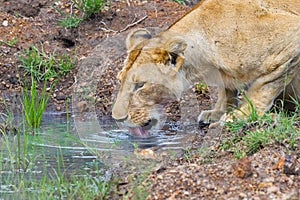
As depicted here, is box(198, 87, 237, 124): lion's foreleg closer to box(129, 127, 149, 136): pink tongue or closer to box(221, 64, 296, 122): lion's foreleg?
box(221, 64, 296, 122): lion's foreleg

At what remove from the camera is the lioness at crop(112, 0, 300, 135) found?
6.38 metres

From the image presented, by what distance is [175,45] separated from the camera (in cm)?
629

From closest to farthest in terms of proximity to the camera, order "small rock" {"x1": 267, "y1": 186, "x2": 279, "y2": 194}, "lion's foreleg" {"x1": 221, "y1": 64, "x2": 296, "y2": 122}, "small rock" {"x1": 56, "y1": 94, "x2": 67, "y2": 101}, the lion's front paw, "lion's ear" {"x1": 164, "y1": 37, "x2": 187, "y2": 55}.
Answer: "small rock" {"x1": 267, "y1": 186, "x2": 279, "y2": 194}
"lion's ear" {"x1": 164, "y1": 37, "x2": 187, "y2": 55}
"lion's foreleg" {"x1": 221, "y1": 64, "x2": 296, "y2": 122}
the lion's front paw
"small rock" {"x1": 56, "y1": 94, "x2": 67, "y2": 101}

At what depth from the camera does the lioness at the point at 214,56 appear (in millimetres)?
6379

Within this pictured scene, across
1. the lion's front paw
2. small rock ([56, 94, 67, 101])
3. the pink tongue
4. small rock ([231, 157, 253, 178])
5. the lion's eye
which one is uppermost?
the lion's eye

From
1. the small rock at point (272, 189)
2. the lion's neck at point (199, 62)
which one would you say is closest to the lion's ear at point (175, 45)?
the lion's neck at point (199, 62)

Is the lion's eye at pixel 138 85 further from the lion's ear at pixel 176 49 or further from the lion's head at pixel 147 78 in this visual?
the lion's ear at pixel 176 49

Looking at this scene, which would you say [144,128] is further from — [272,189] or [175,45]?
[272,189]

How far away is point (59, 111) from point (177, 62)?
8.56 feet

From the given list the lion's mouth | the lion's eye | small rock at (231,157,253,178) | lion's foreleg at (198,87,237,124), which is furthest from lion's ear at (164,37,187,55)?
small rock at (231,157,253,178)

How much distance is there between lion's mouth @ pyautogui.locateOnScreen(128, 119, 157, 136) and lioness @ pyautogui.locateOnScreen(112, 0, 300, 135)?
0.07ft

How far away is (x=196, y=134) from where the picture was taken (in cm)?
725

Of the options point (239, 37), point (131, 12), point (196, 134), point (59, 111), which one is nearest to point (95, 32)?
point (131, 12)

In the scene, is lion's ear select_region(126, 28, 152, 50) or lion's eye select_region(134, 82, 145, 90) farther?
lion's ear select_region(126, 28, 152, 50)
